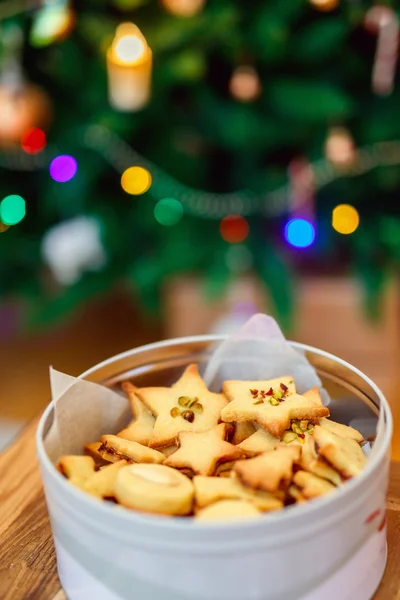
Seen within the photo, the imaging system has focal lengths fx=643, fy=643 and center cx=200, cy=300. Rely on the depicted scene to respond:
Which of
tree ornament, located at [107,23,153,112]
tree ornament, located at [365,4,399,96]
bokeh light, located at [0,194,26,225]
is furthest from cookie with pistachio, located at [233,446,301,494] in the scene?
bokeh light, located at [0,194,26,225]

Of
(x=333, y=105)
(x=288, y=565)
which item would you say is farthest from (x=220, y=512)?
(x=333, y=105)

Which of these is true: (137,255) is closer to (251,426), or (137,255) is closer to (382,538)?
(251,426)

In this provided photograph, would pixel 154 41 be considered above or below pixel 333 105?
above

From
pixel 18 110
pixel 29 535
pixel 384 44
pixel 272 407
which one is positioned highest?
pixel 384 44

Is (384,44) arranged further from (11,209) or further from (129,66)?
(11,209)

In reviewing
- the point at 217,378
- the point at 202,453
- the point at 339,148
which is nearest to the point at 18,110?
the point at 339,148

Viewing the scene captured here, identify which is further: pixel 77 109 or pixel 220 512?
pixel 77 109

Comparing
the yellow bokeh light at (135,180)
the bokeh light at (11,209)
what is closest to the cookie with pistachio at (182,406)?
the yellow bokeh light at (135,180)
